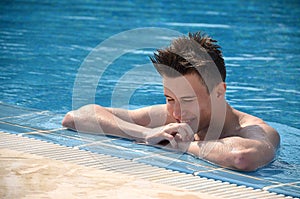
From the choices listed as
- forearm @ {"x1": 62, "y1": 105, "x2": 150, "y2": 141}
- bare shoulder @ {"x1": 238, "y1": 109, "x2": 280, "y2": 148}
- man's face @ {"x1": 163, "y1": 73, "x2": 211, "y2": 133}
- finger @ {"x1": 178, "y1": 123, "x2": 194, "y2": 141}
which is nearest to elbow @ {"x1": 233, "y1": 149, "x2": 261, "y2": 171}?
bare shoulder @ {"x1": 238, "y1": 109, "x2": 280, "y2": 148}

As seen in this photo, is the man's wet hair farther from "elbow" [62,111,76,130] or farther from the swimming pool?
"elbow" [62,111,76,130]

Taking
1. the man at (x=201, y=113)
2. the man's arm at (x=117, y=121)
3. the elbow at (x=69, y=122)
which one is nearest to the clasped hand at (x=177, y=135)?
the man at (x=201, y=113)

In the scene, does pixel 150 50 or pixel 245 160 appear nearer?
pixel 245 160

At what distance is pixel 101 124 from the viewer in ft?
18.0

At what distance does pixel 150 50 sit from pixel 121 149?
5428 mm

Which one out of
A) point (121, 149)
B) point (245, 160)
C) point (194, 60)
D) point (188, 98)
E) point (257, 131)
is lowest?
point (121, 149)

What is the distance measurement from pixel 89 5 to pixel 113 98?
8.65 m

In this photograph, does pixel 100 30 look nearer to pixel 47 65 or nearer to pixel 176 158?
pixel 47 65

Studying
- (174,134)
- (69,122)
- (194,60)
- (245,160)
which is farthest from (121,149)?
(245,160)

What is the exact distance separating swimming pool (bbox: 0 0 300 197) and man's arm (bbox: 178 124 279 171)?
0.34ft

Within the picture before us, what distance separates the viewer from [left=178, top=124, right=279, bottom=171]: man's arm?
4586 mm

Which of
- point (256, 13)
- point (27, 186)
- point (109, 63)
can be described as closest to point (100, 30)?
point (109, 63)

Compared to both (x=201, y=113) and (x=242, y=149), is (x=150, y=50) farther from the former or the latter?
(x=242, y=149)

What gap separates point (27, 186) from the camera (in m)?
3.93
